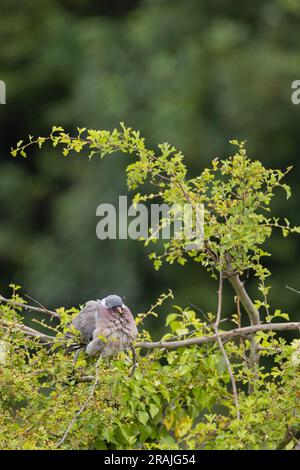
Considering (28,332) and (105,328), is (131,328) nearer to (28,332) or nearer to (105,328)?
(105,328)

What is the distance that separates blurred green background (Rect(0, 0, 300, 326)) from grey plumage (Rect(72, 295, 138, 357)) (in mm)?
9566

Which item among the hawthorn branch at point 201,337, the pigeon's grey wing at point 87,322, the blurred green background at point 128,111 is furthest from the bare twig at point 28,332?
the blurred green background at point 128,111

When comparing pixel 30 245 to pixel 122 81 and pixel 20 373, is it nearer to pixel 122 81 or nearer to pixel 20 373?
pixel 122 81

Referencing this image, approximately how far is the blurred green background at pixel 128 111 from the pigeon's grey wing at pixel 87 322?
963 centimetres

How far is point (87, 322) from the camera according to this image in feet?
16.5

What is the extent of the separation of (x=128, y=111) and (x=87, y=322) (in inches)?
469

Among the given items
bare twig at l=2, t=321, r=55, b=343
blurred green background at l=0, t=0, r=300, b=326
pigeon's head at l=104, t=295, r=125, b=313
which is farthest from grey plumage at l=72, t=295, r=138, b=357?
blurred green background at l=0, t=0, r=300, b=326

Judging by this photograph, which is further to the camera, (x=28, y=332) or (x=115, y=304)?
(x=115, y=304)

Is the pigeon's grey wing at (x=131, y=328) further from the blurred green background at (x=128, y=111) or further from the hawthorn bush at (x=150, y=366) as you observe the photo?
the blurred green background at (x=128, y=111)

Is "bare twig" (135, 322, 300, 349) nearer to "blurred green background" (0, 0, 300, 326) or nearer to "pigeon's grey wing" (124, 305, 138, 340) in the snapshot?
"pigeon's grey wing" (124, 305, 138, 340)

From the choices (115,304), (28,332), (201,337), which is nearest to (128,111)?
(115,304)
